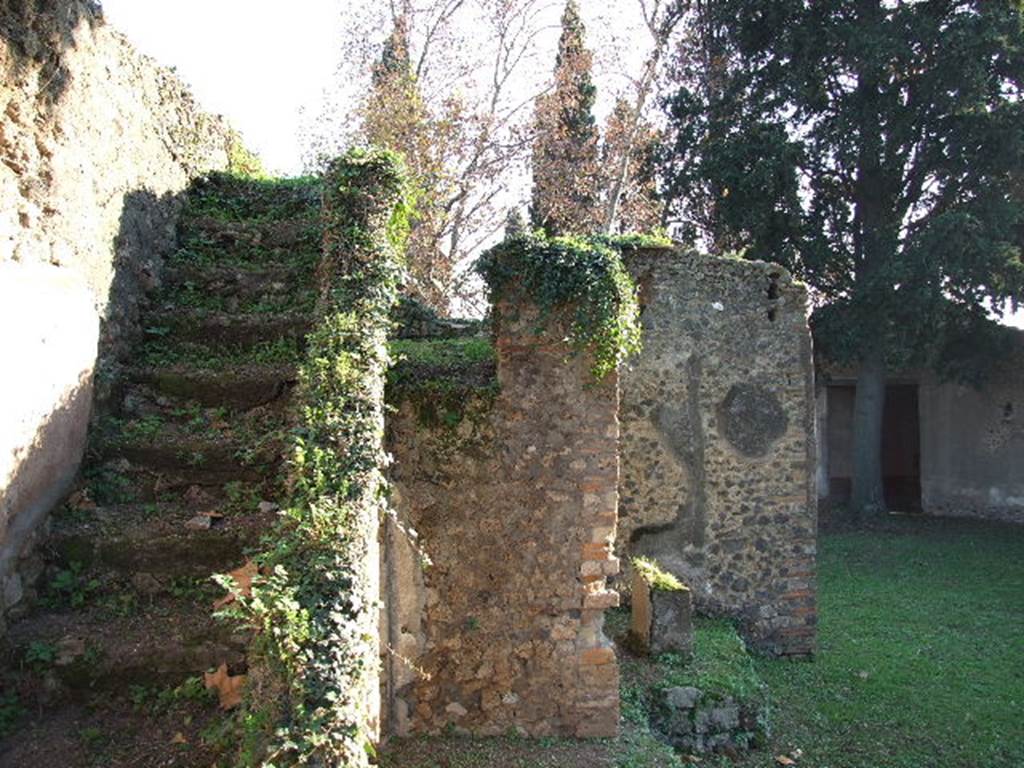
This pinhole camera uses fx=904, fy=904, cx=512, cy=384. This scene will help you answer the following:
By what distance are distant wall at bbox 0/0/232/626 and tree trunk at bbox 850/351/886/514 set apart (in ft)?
48.9

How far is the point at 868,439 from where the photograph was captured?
18.3 meters

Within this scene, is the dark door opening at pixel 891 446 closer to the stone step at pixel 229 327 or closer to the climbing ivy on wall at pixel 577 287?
the climbing ivy on wall at pixel 577 287

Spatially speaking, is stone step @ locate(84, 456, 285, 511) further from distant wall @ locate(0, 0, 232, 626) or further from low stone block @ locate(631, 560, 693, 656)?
low stone block @ locate(631, 560, 693, 656)

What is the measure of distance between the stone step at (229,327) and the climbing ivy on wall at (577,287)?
4.15ft

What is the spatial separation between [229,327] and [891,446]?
759 inches

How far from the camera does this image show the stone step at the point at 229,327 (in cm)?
Answer: 563

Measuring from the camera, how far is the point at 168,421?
5.07m

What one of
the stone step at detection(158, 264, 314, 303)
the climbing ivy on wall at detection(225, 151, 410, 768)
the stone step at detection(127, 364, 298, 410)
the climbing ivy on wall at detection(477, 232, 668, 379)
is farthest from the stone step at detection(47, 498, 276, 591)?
the stone step at detection(158, 264, 314, 303)

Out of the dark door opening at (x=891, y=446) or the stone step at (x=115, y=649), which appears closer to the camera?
the stone step at (x=115, y=649)

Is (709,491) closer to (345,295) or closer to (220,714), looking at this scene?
(345,295)

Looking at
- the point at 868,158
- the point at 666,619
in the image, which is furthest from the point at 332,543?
the point at 868,158

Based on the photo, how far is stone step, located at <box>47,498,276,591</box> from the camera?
13.4 ft

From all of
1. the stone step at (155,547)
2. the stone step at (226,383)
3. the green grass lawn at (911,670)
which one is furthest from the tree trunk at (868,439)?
the stone step at (155,547)

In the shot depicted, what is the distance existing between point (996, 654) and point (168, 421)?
27.7 ft
